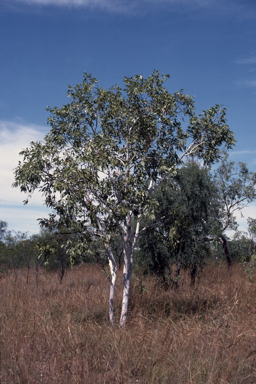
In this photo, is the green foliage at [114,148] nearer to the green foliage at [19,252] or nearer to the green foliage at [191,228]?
the green foliage at [191,228]

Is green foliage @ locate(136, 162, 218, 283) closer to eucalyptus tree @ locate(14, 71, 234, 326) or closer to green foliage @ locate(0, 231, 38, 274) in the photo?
eucalyptus tree @ locate(14, 71, 234, 326)

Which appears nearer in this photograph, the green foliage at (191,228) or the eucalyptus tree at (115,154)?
the eucalyptus tree at (115,154)

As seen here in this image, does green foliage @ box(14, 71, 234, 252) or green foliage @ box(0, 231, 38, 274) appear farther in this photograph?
green foliage @ box(0, 231, 38, 274)

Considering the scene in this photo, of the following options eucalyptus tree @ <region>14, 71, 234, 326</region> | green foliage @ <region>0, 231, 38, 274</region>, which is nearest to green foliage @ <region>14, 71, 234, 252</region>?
eucalyptus tree @ <region>14, 71, 234, 326</region>

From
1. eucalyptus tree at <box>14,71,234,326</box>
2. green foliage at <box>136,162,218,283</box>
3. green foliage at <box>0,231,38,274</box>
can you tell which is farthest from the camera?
green foliage at <box>0,231,38,274</box>

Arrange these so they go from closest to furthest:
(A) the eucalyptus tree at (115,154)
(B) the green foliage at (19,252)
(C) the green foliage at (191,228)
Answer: (A) the eucalyptus tree at (115,154), (C) the green foliage at (191,228), (B) the green foliage at (19,252)

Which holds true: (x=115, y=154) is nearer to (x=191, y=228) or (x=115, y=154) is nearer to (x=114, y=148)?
(x=114, y=148)

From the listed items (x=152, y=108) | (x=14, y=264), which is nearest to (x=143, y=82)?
(x=152, y=108)

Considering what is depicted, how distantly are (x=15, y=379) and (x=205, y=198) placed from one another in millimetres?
12191

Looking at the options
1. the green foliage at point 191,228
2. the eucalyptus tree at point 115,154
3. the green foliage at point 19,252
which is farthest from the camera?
the green foliage at point 19,252

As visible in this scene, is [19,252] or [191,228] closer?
[191,228]

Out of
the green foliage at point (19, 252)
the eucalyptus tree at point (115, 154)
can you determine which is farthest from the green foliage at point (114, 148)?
the green foliage at point (19, 252)

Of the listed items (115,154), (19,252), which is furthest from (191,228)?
(19,252)

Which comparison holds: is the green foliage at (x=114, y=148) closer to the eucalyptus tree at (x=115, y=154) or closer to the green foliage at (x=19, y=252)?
the eucalyptus tree at (x=115, y=154)
